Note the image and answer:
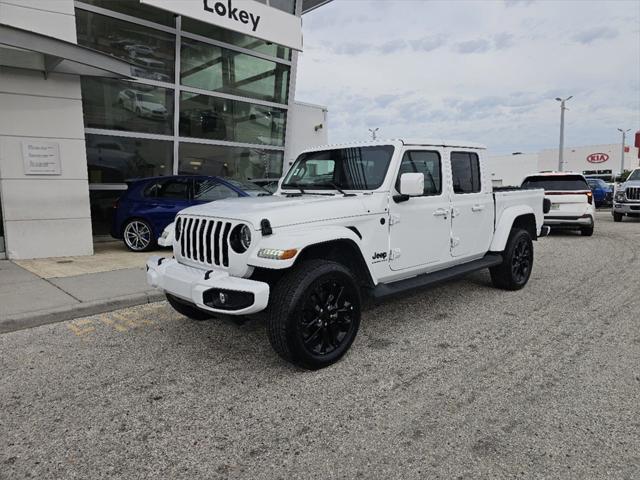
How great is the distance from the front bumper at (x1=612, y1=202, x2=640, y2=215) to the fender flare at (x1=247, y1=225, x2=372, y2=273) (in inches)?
609

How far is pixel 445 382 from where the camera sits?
10.8 feet

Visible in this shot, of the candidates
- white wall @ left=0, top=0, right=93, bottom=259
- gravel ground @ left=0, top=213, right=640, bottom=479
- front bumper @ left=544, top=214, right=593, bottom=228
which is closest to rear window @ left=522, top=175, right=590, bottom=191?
front bumper @ left=544, top=214, right=593, bottom=228

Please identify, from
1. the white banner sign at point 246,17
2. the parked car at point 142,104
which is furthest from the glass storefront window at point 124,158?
the white banner sign at point 246,17

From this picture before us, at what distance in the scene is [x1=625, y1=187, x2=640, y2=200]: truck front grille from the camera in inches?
585

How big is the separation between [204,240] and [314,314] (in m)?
1.09

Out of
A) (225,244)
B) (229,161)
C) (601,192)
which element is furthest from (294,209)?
(601,192)

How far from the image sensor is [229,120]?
1265 cm

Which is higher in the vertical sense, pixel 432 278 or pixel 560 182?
pixel 560 182

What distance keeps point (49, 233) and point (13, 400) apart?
5982 mm

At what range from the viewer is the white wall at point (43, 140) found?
764 cm

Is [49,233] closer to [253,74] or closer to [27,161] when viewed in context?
[27,161]

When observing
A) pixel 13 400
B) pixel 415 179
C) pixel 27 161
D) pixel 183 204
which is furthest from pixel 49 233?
pixel 415 179

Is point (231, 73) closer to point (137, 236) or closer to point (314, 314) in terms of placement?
point (137, 236)

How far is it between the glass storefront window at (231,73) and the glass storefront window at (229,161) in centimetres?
164
